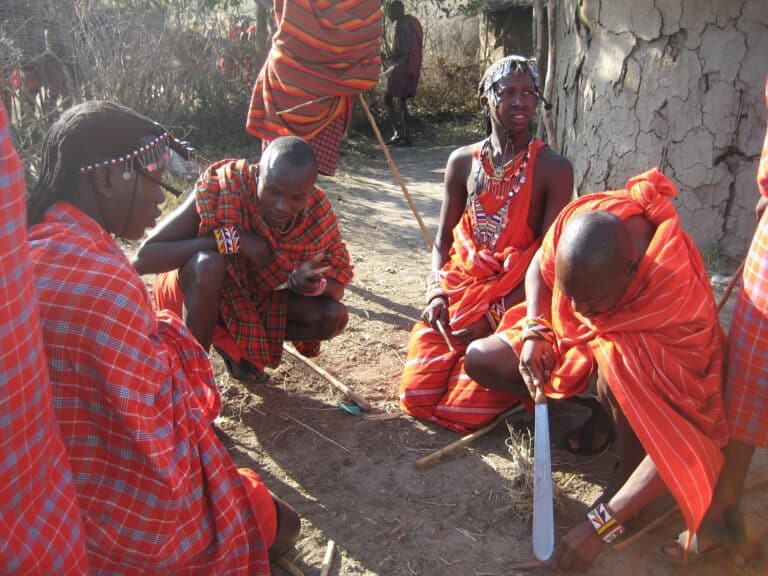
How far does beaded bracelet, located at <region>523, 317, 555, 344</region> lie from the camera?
98.6 inches

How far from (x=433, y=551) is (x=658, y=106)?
3.02 meters

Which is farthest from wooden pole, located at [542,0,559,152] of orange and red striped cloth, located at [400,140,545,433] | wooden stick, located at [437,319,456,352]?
Result: wooden stick, located at [437,319,456,352]

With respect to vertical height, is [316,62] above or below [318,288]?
above

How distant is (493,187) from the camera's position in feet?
10.2

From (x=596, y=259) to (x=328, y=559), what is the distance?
1.20m

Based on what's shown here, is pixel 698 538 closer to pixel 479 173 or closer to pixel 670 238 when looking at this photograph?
pixel 670 238

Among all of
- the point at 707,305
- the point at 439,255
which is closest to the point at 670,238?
the point at 707,305

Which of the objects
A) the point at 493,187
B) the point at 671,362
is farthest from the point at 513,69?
the point at 671,362

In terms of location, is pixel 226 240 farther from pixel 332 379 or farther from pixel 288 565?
pixel 288 565

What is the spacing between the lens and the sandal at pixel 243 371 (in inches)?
125

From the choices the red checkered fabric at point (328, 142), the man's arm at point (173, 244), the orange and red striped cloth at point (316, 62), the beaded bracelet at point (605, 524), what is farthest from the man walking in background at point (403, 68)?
the beaded bracelet at point (605, 524)

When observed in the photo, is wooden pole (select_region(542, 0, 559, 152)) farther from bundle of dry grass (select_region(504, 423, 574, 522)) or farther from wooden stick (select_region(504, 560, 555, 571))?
wooden stick (select_region(504, 560, 555, 571))

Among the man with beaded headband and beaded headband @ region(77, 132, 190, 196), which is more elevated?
A: beaded headband @ region(77, 132, 190, 196)

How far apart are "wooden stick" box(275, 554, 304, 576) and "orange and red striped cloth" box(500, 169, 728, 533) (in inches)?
42.1
